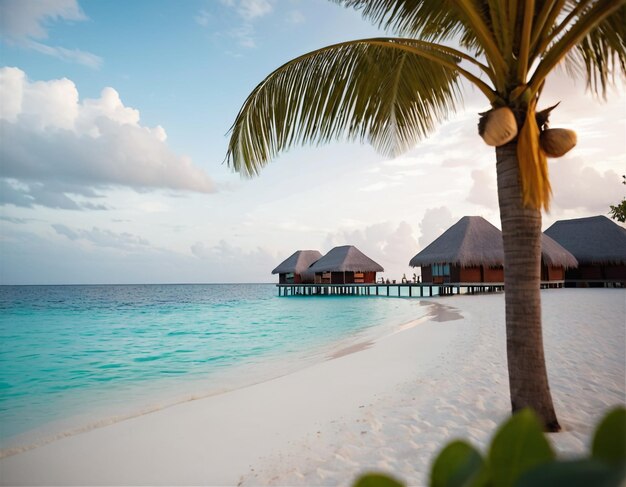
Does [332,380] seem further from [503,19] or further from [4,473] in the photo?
[503,19]

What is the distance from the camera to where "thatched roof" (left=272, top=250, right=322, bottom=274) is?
134ft

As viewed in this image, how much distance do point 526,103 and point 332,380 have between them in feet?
14.9

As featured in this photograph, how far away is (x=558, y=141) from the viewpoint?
9.61 feet

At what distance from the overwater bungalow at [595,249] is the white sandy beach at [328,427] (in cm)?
2423

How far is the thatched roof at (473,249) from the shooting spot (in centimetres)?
2564

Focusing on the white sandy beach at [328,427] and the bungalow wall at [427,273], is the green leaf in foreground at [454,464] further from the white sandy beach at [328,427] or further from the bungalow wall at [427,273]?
the bungalow wall at [427,273]

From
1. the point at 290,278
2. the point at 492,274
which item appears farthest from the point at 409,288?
the point at 290,278

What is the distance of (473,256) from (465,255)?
0.54 meters

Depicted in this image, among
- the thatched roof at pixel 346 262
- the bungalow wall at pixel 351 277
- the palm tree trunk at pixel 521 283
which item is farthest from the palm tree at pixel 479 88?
the bungalow wall at pixel 351 277

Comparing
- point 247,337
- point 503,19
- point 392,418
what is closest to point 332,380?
point 392,418

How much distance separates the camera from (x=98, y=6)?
5680mm

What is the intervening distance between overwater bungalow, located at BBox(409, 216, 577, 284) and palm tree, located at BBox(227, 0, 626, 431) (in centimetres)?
2253

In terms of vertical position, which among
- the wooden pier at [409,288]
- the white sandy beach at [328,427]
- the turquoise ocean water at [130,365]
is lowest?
the turquoise ocean water at [130,365]

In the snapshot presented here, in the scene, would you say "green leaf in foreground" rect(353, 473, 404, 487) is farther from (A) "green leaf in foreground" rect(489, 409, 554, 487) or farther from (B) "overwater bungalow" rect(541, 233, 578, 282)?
(B) "overwater bungalow" rect(541, 233, 578, 282)
